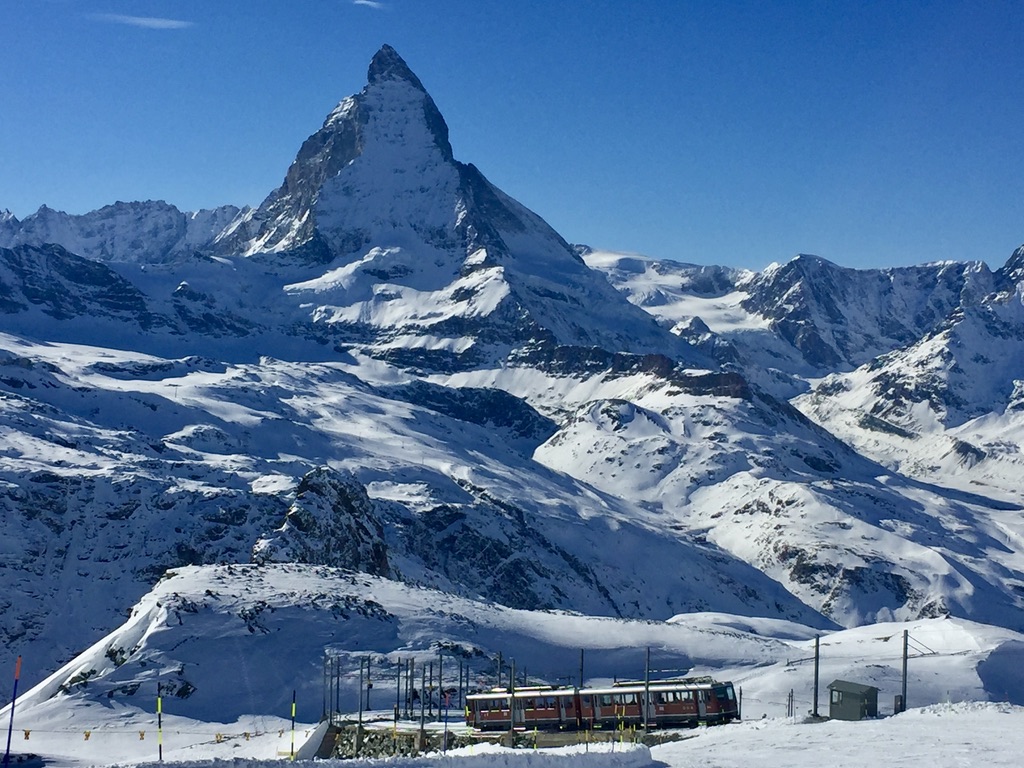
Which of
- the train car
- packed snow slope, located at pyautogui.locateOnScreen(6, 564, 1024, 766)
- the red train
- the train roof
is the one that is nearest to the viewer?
the red train

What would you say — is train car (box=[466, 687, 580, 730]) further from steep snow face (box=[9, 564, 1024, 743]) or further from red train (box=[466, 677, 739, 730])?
steep snow face (box=[9, 564, 1024, 743])

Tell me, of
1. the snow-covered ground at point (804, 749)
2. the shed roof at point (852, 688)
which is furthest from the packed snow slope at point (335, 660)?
the snow-covered ground at point (804, 749)

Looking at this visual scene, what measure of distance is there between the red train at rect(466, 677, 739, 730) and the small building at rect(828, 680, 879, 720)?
284 inches

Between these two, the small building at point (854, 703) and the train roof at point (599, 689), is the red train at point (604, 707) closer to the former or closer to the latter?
the train roof at point (599, 689)

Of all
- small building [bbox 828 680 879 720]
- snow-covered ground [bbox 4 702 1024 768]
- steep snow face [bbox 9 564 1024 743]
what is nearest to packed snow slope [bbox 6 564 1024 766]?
steep snow face [bbox 9 564 1024 743]

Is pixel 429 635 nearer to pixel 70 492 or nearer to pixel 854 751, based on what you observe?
pixel 854 751

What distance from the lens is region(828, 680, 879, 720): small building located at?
70375 mm

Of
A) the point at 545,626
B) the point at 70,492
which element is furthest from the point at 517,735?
the point at 70,492

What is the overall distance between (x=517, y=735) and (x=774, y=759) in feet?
75.6

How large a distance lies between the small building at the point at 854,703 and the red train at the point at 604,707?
7.20 metres

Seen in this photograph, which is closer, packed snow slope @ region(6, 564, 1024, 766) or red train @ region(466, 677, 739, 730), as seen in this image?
red train @ region(466, 677, 739, 730)

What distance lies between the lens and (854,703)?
70.8 meters

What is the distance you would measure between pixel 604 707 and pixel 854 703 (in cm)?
1413

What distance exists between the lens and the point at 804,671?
110 metres
